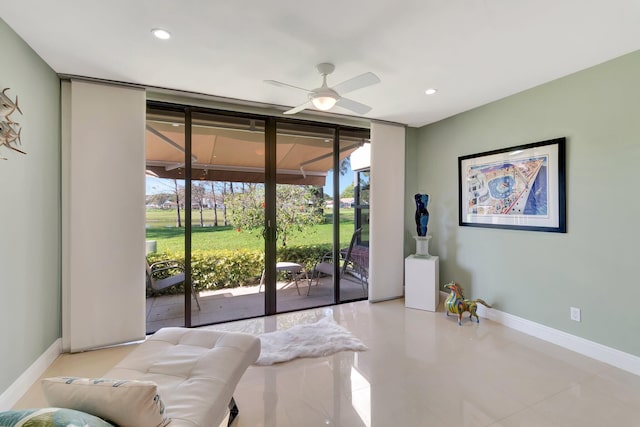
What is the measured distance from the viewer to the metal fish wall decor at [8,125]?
1936 mm

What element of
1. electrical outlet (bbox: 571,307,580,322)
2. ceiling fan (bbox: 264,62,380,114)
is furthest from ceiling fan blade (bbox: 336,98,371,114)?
electrical outlet (bbox: 571,307,580,322)

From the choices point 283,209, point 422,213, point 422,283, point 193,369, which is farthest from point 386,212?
point 193,369

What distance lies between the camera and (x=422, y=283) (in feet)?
12.7

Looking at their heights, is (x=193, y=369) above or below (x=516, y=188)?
below

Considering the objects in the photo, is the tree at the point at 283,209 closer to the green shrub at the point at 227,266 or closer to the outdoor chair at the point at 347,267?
the green shrub at the point at 227,266

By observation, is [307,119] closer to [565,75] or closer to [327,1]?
[327,1]

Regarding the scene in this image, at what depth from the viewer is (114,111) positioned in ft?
9.28

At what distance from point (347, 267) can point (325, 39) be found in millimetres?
2969

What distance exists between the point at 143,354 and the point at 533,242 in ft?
11.9

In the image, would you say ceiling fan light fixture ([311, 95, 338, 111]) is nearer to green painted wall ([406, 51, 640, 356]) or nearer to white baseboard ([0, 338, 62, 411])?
green painted wall ([406, 51, 640, 356])

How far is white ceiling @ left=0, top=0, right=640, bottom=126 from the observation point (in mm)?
1835

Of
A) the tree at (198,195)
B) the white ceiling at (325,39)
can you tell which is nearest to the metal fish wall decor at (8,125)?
the white ceiling at (325,39)

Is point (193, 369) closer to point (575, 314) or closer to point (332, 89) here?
point (332, 89)

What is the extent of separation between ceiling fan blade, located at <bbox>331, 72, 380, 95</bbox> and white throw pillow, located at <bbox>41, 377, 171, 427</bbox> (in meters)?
2.17
